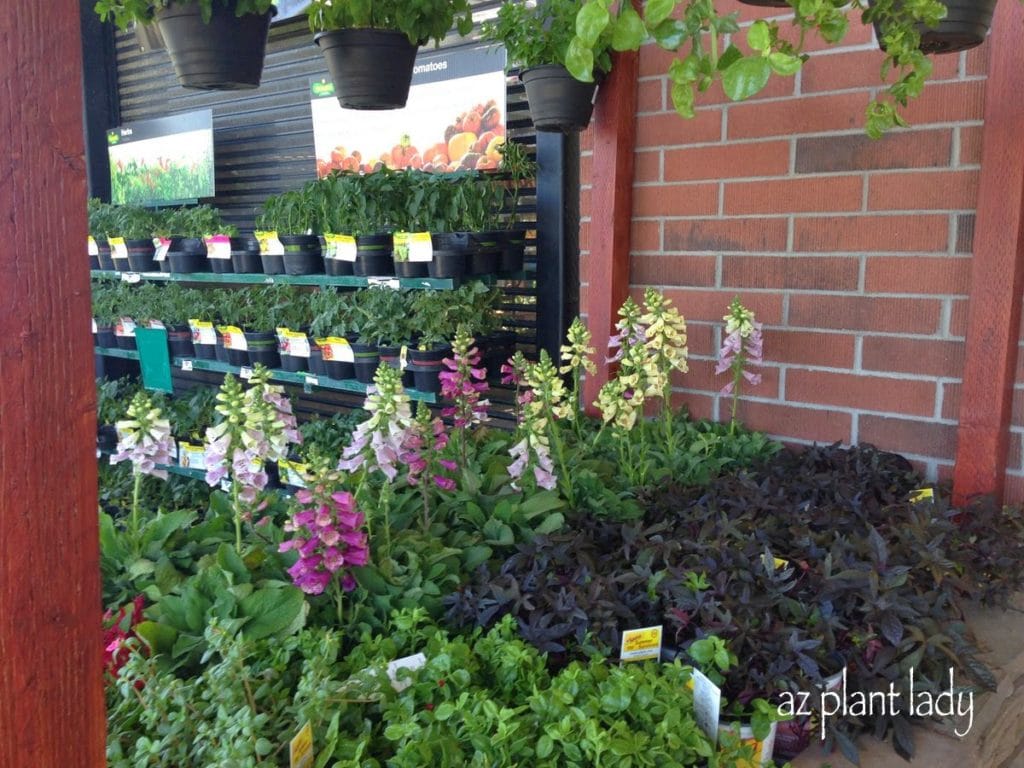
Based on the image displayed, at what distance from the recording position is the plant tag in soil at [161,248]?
14.4ft

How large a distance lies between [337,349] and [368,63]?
4.44ft

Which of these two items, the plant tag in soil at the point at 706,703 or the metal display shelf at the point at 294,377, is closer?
the plant tag in soil at the point at 706,703

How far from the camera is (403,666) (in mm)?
1345

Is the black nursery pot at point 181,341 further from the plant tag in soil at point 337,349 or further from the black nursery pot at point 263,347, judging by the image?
the plant tag in soil at point 337,349

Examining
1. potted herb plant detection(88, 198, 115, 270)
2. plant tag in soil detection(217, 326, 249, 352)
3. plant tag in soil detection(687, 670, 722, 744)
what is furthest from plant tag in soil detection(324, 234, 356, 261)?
plant tag in soil detection(687, 670, 722, 744)

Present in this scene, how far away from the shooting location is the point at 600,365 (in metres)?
2.89

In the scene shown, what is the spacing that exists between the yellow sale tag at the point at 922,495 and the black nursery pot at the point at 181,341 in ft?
11.5

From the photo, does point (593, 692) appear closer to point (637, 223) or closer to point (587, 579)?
point (587, 579)

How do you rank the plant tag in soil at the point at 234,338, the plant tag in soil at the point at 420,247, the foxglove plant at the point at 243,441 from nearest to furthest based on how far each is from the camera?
the foxglove plant at the point at 243,441 → the plant tag in soil at the point at 420,247 → the plant tag in soil at the point at 234,338

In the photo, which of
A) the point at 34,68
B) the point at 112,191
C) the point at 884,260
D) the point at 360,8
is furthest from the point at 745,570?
the point at 112,191

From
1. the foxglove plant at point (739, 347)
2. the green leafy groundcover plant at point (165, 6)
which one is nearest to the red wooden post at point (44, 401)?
the green leafy groundcover plant at point (165, 6)

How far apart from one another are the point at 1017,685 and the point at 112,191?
5795 millimetres

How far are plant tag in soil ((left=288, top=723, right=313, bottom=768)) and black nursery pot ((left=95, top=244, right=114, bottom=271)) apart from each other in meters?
4.28

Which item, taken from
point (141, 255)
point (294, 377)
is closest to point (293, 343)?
point (294, 377)
